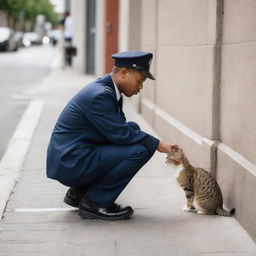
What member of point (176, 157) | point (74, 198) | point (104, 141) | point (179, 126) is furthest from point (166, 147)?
point (179, 126)

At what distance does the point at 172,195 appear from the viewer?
20.4 feet

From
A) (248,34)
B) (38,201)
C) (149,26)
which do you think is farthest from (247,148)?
(149,26)

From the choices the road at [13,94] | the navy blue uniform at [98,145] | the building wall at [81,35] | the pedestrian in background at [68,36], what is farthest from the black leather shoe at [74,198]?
the pedestrian in background at [68,36]

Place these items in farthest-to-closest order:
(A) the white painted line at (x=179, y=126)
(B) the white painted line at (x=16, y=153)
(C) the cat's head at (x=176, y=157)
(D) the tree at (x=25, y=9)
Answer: (D) the tree at (x=25, y=9)
(A) the white painted line at (x=179, y=126)
(B) the white painted line at (x=16, y=153)
(C) the cat's head at (x=176, y=157)

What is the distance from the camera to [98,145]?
5324mm

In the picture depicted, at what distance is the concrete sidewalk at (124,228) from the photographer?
15.1 feet

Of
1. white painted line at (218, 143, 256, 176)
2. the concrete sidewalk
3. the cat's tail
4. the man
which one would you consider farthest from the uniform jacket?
the cat's tail

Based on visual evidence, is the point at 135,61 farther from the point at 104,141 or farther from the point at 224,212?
the point at 224,212

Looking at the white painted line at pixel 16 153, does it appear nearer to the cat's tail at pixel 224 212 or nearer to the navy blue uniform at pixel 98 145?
the navy blue uniform at pixel 98 145

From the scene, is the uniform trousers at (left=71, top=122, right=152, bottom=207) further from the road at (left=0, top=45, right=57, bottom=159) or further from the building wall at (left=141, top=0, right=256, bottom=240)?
the road at (left=0, top=45, right=57, bottom=159)

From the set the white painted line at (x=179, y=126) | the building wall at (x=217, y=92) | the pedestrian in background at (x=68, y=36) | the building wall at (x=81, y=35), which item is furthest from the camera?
the pedestrian in background at (x=68, y=36)

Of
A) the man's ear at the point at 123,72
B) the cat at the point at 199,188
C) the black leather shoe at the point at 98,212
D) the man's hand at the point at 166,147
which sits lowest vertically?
the black leather shoe at the point at 98,212

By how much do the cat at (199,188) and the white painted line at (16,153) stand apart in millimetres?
1611

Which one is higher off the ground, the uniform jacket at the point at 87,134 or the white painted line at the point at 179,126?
the uniform jacket at the point at 87,134
